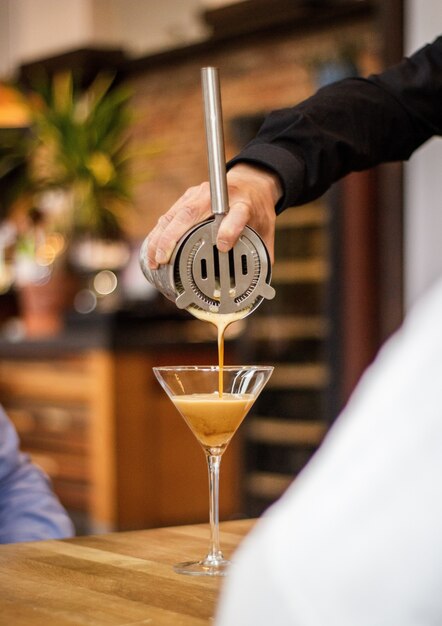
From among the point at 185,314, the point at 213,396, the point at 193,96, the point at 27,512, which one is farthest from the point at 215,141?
the point at 193,96

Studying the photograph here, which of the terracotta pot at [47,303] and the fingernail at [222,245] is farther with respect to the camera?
the terracotta pot at [47,303]

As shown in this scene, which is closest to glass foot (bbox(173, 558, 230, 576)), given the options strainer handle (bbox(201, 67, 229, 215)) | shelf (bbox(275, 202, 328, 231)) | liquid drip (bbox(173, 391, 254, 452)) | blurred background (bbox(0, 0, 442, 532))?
liquid drip (bbox(173, 391, 254, 452))

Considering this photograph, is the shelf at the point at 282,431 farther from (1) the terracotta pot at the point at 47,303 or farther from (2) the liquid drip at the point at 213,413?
(2) the liquid drip at the point at 213,413

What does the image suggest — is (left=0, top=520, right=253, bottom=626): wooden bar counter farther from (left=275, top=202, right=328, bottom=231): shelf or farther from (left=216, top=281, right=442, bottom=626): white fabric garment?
(left=275, top=202, right=328, bottom=231): shelf

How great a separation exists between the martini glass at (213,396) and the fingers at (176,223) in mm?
144

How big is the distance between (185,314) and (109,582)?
4035 millimetres

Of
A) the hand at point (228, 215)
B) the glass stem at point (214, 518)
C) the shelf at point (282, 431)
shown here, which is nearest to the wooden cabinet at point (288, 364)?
the shelf at point (282, 431)

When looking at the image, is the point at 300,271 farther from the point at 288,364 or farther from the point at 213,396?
the point at 213,396

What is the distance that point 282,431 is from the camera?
4945mm

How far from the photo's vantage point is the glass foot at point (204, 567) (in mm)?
1187

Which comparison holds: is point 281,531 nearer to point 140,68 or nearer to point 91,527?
point 91,527

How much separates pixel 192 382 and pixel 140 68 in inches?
256

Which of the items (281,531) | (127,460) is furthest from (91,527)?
(281,531)

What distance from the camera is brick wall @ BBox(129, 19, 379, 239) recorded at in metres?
6.61
